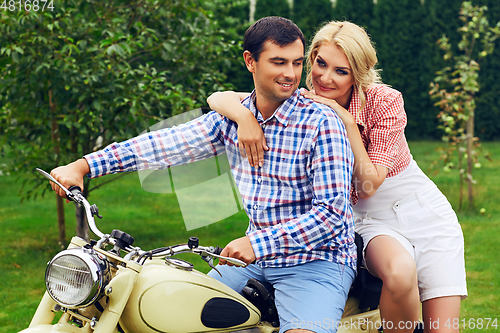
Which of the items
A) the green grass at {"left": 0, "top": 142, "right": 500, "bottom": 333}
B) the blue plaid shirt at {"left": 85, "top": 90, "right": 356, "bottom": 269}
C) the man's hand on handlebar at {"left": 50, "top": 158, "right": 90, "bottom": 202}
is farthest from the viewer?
the green grass at {"left": 0, "top": 142, "right": 500, "bottom": 333}

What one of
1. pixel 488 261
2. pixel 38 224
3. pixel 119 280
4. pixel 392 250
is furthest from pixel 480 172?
A: pixel 119 280

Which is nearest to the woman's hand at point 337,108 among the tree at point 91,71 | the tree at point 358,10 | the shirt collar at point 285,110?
the shirt collar at point 285,110

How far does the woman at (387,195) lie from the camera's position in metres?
2.15

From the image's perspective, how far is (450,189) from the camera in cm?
764

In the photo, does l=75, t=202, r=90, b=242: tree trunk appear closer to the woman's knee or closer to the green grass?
the green grass

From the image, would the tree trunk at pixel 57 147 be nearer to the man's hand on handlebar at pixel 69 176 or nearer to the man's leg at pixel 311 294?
the man's hand on handlebar at pixel 69 176

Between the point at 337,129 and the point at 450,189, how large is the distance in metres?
6.23

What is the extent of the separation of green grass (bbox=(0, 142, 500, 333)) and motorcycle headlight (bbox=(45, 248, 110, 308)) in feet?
8.10

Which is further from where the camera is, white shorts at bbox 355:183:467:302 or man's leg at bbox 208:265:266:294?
white shorts at bbox 355:183:467:302

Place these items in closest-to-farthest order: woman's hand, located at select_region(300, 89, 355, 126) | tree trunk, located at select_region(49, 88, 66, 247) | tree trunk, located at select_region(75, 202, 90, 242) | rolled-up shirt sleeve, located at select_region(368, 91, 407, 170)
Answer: woman's hand, located at select_region(300, 89, 355, 126), rolled-up shirt sleeve, located at select_region(368, 91, 407, 170), tree trunk, located at select_region(49, 88, 66, 247), tree trunk, located at select_region(75, 202, 90, 242)

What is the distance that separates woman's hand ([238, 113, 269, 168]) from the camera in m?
2.04

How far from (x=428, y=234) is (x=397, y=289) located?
39 centimetres

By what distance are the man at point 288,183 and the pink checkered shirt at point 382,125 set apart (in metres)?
0.40

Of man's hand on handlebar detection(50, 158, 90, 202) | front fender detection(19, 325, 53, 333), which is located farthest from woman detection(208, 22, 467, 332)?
front fender detection(19, 325, 53, 333)
